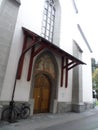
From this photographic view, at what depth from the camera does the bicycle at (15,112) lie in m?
7.11

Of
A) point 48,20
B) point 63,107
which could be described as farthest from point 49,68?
point 48,20

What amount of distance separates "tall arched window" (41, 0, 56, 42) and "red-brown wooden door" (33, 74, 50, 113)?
11.4 feet

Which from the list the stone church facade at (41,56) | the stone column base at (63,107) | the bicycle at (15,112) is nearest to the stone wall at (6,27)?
the stone church facade at (41,56)

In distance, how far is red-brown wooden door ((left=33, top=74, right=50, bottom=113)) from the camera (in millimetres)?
9922

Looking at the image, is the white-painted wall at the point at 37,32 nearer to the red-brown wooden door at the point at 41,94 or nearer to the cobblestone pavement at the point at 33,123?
the red-brown wooden door at the point at 41,94

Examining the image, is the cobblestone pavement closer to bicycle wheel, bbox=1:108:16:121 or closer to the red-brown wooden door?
bicycle wheel, bbox=1:108:16:121

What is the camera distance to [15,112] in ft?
24.6

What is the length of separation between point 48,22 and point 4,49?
6208 mm

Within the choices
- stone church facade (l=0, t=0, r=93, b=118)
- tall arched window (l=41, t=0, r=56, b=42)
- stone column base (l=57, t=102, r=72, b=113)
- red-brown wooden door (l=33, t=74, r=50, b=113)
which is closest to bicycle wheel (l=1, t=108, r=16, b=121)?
stone church facade (l=0, t=0, r=93, b=118)

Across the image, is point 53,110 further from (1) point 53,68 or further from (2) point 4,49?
(2) point 4,49

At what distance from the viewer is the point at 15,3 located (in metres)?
7.88

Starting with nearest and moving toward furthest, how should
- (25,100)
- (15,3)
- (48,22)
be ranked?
(15,3), (25,100), (48,22)

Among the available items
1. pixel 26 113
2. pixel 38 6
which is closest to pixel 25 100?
pixel 26 113

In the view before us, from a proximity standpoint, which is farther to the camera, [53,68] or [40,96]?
[53,68]
